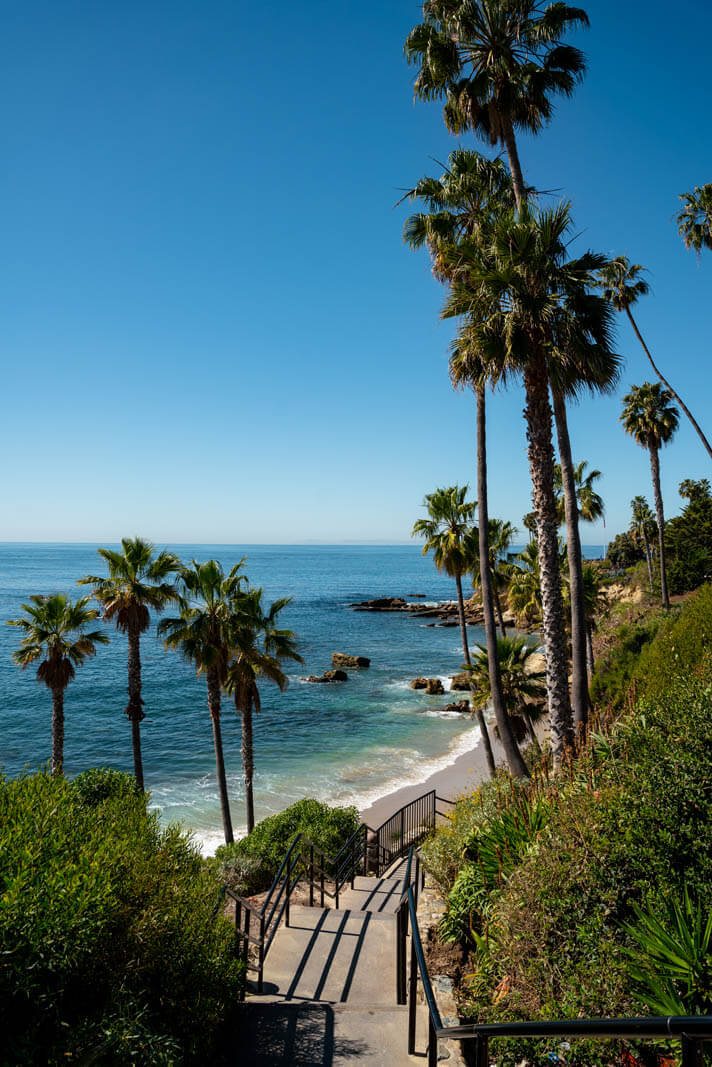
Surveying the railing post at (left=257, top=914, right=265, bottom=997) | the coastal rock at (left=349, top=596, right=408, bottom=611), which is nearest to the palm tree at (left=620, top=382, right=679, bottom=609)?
the railing post at (left=257, top=914, right=265, bottom=997)

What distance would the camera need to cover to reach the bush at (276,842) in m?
14.6

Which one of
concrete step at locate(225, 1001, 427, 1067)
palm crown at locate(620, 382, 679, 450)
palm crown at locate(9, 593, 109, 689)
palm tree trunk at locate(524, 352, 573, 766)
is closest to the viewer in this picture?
concrete step at locate(225, 1001, 427, 1067)

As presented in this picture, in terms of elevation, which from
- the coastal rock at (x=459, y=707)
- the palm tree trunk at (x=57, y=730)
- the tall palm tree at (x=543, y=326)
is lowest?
the coastal rock at (x=459, y=707)

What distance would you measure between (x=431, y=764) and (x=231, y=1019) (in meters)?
24.8

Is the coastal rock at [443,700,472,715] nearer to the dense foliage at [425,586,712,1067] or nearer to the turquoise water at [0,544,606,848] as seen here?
the turquoise water at [0,544,606,848]

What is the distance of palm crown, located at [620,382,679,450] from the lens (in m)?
37.4

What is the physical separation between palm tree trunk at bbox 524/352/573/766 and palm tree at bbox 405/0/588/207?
4159 millimetres

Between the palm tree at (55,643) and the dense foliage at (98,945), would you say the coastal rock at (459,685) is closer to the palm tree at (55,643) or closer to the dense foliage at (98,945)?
the palm tree at (55,643)

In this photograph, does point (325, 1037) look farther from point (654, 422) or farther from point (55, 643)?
point (654, 422)

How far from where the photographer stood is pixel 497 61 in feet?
44.2

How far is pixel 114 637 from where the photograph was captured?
80750 mm

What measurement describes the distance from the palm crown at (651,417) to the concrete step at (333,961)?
36.0 m

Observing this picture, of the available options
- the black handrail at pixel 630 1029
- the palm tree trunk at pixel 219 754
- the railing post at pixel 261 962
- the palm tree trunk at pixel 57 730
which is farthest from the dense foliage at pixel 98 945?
the palm tree trunk at pixel 57 730

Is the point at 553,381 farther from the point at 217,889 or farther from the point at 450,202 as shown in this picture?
the point at 217,889
